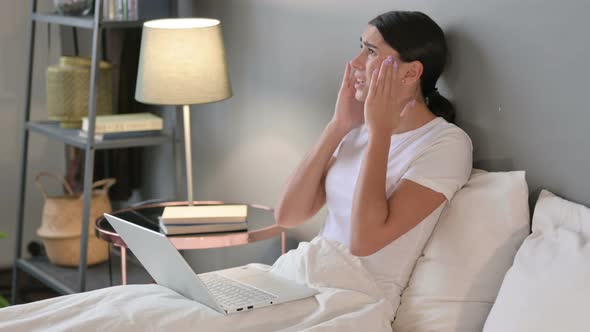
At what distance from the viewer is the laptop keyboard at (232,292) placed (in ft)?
6.66

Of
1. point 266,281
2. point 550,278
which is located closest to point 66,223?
point 266,281

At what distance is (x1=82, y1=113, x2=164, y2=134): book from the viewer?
3219mm

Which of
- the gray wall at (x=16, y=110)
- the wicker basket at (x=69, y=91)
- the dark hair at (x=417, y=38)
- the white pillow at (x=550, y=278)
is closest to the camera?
the white pillow at (x=550, y=278)

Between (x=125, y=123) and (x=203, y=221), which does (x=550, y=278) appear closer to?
(x=203, y=221)

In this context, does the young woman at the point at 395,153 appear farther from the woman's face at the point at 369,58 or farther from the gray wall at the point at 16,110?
the gray wall at the point at 16,110

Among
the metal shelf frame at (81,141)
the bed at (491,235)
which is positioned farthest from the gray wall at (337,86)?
the metal shelf frame at (81,141)

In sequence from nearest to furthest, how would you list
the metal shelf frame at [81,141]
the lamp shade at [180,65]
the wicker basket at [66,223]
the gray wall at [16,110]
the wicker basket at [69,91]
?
the lamp shade at [180,65], the metal shelf frame at [81,141], the wicker basket at [69,91], the wicker basket at [66,223], the gray wall at [16,110]

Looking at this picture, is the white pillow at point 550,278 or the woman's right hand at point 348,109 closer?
the white pillow at point 550,278

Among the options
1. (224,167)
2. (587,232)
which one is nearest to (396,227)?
(587,232)

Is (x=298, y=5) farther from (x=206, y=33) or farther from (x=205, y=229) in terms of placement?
(x=205, y=229)

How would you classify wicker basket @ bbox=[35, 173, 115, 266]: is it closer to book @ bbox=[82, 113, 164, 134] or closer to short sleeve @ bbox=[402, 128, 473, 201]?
book @ bbox=[82, 113, 164, 134]

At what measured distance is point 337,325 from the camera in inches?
73.7

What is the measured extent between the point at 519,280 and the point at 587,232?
17cm

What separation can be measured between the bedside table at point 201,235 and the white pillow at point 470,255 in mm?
701
